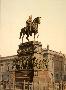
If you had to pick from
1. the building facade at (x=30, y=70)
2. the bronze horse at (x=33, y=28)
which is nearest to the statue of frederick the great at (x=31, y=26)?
the bronze horse at (x=33, y=28)

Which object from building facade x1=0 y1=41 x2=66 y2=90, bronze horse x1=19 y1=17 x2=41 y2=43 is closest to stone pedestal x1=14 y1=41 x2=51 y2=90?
building facade x1=0 y1=41 x2=66 y2=90

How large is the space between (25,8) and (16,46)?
9.09ft

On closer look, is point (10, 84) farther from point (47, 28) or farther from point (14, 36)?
point (47, 28)

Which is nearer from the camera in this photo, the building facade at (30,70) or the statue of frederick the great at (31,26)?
the building facade at (30,70)

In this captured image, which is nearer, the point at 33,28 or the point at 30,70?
the point at 30,70

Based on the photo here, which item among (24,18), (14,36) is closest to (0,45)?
(14,36)

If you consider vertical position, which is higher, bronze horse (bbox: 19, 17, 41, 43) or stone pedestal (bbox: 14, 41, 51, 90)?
bronze horse (bbox: 19, 17, 41, 43)

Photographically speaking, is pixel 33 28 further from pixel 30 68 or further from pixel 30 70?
pixel 30 70

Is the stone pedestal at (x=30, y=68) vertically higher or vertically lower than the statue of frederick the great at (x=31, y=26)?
lower

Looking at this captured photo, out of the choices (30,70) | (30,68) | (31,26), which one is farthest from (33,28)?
(30,70)

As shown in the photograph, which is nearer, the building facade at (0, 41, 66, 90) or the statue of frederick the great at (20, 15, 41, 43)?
the building facade at (0, 41, 66, 90)

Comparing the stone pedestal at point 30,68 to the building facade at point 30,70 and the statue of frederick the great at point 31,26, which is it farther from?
the statue of frederick the great at point 31,26

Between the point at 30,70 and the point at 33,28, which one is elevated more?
the point at 33,28

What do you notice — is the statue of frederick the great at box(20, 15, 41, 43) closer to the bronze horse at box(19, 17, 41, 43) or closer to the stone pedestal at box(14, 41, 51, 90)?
the bronze horse at box(19, 17, 41, 43)
